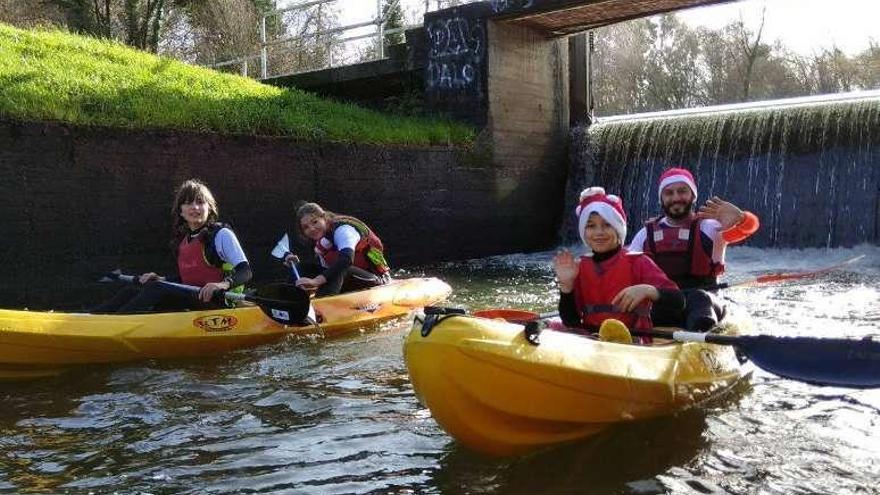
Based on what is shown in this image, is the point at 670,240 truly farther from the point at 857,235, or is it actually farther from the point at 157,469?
the point at 857,235

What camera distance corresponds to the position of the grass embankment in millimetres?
9328

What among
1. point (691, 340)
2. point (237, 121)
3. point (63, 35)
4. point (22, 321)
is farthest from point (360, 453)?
point (63, 35)

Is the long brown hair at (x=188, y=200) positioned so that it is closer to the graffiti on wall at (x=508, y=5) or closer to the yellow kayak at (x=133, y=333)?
the yellow kayak at (x=133, y=333)

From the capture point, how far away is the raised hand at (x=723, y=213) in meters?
5.05

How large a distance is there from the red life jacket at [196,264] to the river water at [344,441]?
740mm

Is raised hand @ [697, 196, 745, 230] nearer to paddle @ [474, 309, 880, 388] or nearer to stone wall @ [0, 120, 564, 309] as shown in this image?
paddle @ [474, 309, 880, 388]

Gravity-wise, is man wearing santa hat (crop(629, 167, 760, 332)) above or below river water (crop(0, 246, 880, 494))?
above

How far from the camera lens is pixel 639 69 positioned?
38.0 metres

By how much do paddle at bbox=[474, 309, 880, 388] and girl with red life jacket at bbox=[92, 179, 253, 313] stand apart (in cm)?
355

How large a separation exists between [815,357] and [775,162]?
10.2 metres

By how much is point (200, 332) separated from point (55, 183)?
3558mm

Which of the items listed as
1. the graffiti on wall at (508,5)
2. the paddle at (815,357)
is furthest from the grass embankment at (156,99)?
the paddle at (815,357)

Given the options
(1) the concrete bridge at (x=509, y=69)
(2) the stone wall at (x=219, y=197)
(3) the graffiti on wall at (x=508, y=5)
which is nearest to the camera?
(2) the stone wall at (x=219, y=197)

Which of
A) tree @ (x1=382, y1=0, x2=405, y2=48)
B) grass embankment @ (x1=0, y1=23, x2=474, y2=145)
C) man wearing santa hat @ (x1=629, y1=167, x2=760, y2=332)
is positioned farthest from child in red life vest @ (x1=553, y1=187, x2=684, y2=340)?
tree @ (x1=382, y1=0, x2=405, y2=48)
